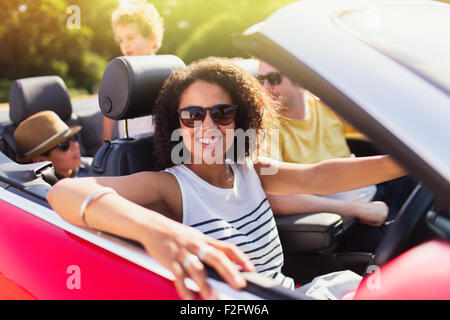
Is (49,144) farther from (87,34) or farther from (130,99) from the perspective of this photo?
(87,34)

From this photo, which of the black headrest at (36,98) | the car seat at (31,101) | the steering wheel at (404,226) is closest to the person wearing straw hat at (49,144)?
the car seat at (31,101)

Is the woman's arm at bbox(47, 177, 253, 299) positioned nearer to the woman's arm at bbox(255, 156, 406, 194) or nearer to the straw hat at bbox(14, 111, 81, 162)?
the woman's arm at bbox(255, 156, 406, 194)

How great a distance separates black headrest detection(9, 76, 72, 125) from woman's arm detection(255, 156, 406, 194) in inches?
87.6

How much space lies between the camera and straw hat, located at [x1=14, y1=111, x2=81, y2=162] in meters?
2.92

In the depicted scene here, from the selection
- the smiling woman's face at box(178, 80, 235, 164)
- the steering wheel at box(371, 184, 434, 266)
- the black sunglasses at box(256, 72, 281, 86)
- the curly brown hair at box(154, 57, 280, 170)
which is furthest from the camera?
the black sunglasses at box(256, 72, 281, 86)

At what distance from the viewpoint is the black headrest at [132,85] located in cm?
181

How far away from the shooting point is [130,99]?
5.95ft

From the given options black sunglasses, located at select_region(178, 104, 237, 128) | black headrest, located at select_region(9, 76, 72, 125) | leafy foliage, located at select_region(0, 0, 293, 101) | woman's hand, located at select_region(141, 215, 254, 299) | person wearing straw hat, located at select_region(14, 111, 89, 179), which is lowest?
leafy foliage, located at select_region(0, 0, 293, 101)

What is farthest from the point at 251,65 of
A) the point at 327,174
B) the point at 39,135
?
the point at 39,135

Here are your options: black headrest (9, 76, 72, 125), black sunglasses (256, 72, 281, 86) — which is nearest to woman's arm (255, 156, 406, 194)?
black sunglasses (256, 72, 281, 86)

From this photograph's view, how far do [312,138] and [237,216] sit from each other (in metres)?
1.36

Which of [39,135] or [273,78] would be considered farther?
[39,135]

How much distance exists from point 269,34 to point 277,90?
68.2 inches
